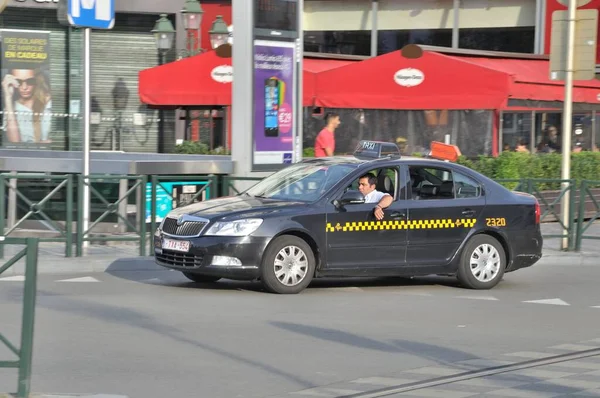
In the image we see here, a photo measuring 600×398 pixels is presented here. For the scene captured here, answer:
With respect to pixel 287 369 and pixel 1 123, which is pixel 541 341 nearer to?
pixel 287 369

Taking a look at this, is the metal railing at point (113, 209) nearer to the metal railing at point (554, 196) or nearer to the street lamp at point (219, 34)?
the metal railing at point (554, 196)

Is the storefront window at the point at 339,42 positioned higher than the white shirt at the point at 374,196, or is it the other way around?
the storefront window at the point at 339,42

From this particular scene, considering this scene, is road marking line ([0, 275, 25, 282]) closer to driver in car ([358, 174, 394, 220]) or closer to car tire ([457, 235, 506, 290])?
driver in car ([358, 174, 394, 220])

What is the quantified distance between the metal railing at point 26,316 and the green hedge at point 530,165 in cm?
1297

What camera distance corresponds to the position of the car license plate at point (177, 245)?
11.9m

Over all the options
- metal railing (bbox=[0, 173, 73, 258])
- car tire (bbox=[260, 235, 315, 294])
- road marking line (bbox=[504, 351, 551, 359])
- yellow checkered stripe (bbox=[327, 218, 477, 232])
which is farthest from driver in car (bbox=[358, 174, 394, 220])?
metal railing (bbox=[0, 173, 73, 258])

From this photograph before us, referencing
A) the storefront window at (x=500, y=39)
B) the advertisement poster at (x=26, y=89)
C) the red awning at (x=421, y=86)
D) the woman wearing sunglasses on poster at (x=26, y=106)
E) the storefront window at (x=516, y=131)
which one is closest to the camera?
the red awning at (x=421, y=86)

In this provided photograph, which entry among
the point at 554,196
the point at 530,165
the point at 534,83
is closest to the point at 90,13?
the point at 554,196

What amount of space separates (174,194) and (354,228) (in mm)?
3778

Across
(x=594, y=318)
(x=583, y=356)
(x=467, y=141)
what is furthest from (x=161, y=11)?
(x=583, y=356)

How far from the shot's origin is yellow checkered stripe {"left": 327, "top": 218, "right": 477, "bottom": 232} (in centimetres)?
1218

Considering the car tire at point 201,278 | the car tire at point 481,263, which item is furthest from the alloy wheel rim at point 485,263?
the car tire at point 201,278

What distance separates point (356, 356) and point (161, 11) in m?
23.2

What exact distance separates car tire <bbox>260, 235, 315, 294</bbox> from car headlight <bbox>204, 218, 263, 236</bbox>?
270 millimetres
